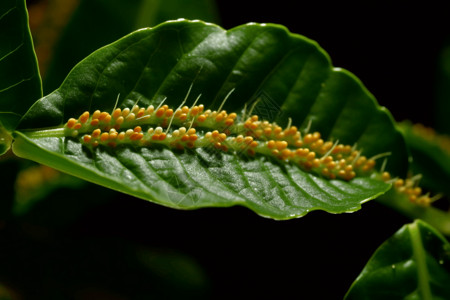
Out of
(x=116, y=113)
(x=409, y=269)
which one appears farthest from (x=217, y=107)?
(x=409, y=269)

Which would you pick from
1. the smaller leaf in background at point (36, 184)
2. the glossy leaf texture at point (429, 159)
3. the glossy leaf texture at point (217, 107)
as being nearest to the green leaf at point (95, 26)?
the smaller leaf in background at point (36, 184)

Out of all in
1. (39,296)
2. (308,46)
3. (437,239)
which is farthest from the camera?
(39,296)

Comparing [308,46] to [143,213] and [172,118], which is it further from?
[143,213]

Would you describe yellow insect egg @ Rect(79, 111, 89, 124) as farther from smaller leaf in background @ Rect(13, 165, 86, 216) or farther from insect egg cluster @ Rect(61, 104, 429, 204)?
smaller leaf in background @ Rect(13, 165, 86, 216)

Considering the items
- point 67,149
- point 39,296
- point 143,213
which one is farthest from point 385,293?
point 39,296

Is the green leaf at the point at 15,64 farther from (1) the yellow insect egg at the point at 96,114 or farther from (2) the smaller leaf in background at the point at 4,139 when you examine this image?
(1) the yellow insect egg at the point at 96,114
